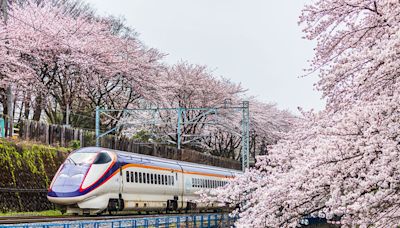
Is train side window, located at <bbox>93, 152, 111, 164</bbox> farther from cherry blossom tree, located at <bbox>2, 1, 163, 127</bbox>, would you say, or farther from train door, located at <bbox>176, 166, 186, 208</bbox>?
cherry blossom tree, located at <bbox>2, 1, 163, 127</bbox>

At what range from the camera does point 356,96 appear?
297 inches

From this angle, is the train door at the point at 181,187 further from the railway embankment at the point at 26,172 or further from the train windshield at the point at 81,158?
the train windshield at the point at 81,158

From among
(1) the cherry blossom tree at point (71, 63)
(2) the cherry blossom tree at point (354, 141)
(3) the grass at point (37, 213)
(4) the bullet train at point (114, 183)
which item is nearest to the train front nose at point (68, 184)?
(4) the bullet train at point (114, 183)

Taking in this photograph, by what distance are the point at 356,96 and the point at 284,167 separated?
309 cm

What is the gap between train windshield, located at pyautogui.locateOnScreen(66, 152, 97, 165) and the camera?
724 inches

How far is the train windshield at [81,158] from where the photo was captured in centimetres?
1839

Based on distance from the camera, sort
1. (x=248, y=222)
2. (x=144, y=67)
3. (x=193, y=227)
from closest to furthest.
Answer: (x=248, y=222) < (x=193, y=227) < (x=144, y=67)

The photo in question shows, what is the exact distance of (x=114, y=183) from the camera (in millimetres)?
18688

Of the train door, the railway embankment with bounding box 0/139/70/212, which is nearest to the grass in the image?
the railway embankment with bounding box 0/139/70/212

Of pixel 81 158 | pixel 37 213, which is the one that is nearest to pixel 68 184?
pixel 81 158

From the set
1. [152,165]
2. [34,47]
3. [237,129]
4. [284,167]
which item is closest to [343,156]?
[284,167]

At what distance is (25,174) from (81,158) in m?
3.64

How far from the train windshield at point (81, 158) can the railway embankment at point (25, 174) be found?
8.42 feet

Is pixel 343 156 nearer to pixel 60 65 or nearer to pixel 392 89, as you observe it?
pixel 392 89
